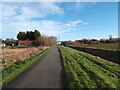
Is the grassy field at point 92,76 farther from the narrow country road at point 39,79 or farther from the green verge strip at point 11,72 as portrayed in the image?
the green verge strip at point 11,72

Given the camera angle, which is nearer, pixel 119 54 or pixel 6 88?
pixel 6 88

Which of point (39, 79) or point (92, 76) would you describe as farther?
point (92, 76)

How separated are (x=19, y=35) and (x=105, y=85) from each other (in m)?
98.0

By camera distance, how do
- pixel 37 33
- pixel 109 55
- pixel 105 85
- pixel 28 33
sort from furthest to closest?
pixel 28 33, pixel 37 33, pixel 109 55, pixel 105 85

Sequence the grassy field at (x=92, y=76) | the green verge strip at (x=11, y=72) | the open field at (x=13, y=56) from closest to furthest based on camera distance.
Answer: the grassy field at (x=92, y=76) < the green verge strip at (x=11, y=72) < the open field at (x=13, y=56)

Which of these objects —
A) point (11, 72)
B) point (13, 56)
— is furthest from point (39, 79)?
point (13, 56)

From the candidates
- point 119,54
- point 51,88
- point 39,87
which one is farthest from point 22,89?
point 119,54

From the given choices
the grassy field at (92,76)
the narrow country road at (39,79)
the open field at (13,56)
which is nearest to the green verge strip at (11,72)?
the narrow country road at (39,79)

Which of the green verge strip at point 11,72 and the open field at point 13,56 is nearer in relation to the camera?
the green verge strip at point 11,72

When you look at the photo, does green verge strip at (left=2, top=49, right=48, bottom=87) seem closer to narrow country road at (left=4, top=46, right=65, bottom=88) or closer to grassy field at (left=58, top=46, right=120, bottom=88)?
narrow country road at (left=4, top=46, right=65, bottom=88)

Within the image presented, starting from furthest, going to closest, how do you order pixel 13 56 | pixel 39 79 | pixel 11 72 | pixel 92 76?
pixel 13 56
pixel 11 72
pixel 92 76
pixel 39 79

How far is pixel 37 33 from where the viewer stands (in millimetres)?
86688

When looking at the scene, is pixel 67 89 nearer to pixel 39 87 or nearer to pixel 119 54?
pixel 39 87

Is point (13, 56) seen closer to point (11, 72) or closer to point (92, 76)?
point (11, 72)
